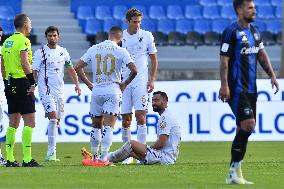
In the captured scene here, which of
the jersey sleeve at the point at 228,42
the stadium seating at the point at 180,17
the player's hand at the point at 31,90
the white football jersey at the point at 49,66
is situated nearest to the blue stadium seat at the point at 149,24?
the stadium seating at the point at 180,17

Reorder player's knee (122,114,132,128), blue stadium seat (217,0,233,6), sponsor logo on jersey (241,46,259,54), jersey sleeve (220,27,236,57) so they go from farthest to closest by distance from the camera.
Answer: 1. blue stadium seat (217,0,233,6)
2. player's knee (122,114,132,128)
3. sponsor logo on jersey (241,46,259,54)
4. jersey sleeve (220,27,236,57)

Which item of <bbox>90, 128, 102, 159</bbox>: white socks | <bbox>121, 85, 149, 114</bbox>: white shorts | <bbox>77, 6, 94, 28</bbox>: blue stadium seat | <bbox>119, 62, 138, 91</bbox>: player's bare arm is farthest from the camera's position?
<bbox>77, 6, 94, 28</bbox>: blue stadium seat

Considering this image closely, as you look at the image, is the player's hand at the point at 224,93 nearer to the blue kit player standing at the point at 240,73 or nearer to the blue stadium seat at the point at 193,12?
the blue kit player standing at the point at 240,73

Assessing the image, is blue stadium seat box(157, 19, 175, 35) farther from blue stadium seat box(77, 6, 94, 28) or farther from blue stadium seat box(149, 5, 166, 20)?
blue stadium seat box(77, 6, 94, 28)

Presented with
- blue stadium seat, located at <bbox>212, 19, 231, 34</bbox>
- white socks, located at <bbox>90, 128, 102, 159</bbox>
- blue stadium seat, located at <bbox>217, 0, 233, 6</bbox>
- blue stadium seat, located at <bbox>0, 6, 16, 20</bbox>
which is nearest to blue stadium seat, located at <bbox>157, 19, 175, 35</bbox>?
blue stadium seat, located at <bbox>212, 19, 231, 34</bbox>

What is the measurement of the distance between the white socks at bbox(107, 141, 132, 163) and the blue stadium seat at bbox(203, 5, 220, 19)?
55.6 feet

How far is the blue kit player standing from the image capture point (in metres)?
10.8

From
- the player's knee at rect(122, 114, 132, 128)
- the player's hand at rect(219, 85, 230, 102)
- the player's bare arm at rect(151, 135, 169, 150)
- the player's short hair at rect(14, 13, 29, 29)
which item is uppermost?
the player's short hair at rect(14, 13, 29, 29)

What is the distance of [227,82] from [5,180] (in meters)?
2.60

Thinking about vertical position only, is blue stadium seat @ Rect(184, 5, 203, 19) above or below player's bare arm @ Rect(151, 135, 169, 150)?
above

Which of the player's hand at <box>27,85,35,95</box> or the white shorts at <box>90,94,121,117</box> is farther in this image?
the white shorts at <box>90,94,121,117</box>

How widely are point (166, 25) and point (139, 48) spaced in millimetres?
15208

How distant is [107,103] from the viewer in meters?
13.8

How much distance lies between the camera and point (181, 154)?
17.0 metres
